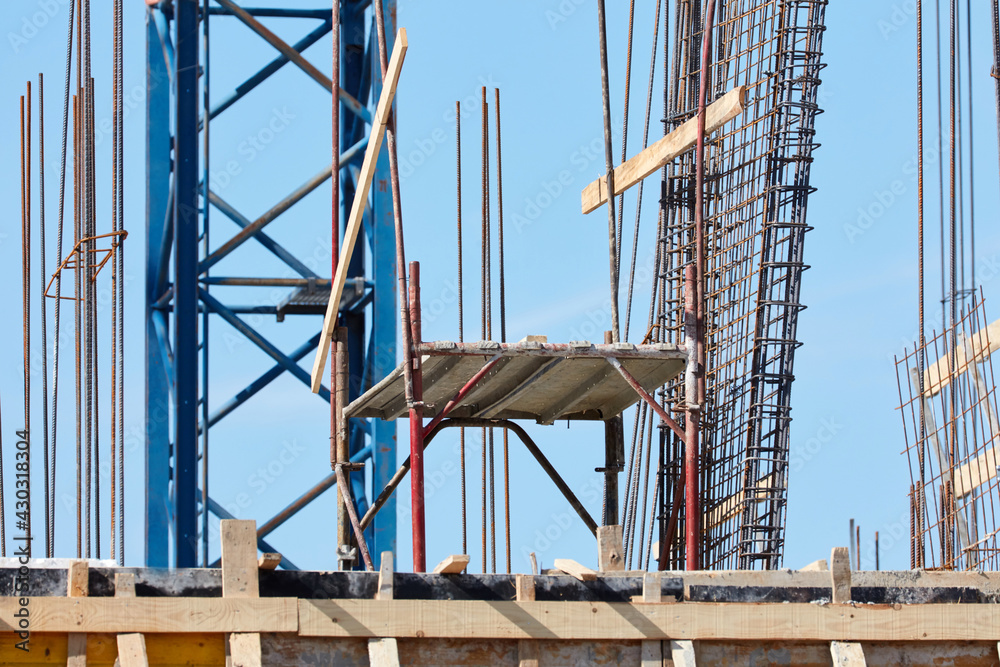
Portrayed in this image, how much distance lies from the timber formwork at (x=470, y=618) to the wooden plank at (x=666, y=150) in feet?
16.2

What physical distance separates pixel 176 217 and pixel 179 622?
20.8 feet

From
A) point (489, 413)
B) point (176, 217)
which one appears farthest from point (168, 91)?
point (489, 413)

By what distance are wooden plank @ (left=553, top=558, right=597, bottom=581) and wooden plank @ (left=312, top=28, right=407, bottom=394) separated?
4307 millimetres

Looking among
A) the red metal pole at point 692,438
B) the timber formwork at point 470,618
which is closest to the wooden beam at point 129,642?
the timber formwork at point 470,618

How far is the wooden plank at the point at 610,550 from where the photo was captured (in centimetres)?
884

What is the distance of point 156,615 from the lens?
7953 millimetres

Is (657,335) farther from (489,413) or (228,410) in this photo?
(228,410)

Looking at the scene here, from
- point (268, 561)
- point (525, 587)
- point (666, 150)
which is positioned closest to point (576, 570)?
point (525, 587)

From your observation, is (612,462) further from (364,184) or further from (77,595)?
(77,595)

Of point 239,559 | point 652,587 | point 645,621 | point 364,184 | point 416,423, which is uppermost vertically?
point 364,184

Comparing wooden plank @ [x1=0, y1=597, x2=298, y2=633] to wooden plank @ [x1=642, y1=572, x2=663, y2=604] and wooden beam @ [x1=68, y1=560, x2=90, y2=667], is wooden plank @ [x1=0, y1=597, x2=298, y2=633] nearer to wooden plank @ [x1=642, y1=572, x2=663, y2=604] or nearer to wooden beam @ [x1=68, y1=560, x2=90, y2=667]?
wooden beam @ [x1=68, y1=560, x2=90, y2=667]

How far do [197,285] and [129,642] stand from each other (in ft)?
20.8

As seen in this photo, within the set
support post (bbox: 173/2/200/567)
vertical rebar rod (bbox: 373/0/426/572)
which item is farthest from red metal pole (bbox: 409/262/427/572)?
support post (bbox: 173/2/200/567)

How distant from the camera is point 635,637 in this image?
27.4 feet
